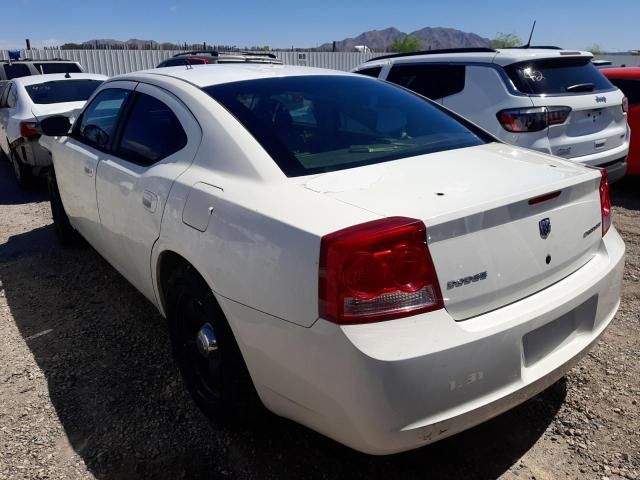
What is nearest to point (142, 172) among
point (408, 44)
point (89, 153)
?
point (89, 153)

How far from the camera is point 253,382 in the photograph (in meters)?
2.21

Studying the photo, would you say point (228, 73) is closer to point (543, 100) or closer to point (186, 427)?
point (186, 427)

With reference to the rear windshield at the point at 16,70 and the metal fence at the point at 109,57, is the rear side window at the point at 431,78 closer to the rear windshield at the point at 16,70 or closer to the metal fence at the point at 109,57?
the rear windshield at the point at 16,70

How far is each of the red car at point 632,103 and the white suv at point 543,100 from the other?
59 centimetres

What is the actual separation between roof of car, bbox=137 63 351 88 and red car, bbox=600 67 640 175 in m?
4.59

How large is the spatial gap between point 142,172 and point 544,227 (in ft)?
6.49

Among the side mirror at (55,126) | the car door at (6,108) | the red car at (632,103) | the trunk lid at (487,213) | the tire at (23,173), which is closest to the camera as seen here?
the trunk lid at (487,213)

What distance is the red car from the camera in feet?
20.8

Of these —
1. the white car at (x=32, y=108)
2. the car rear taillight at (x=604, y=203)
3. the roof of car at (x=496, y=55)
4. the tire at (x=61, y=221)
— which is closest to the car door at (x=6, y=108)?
the white car at (x=32, y=108)

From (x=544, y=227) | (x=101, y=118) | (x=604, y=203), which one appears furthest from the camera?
(x=101, y=118)

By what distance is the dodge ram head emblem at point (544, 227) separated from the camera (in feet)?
6.76

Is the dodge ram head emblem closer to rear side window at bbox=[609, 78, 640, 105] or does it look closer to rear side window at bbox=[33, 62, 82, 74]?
rear side window at bbox=[609, 78, 640, 105]

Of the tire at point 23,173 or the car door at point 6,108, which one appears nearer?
the tire at point 23,173

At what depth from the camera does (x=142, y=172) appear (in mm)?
2883
